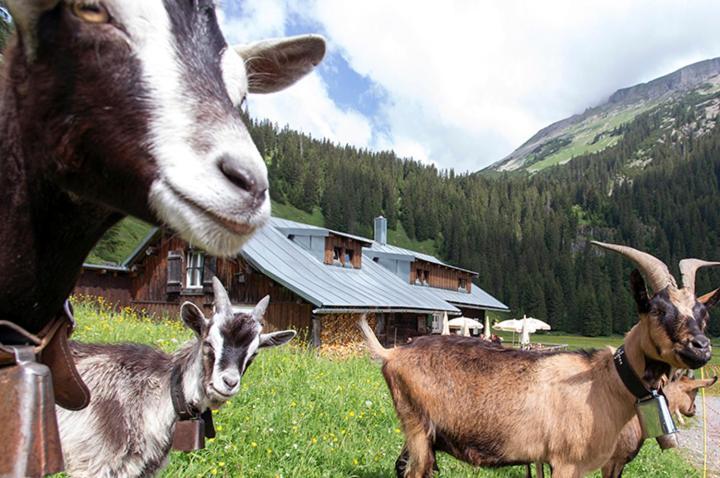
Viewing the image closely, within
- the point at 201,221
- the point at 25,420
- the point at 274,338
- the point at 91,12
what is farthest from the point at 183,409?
the point at 91,12

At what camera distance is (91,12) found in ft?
3.67

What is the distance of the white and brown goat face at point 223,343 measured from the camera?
3695mm

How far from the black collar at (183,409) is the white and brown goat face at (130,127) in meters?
2.67

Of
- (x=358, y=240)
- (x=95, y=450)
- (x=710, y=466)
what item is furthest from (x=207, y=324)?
(x=358, y=240)

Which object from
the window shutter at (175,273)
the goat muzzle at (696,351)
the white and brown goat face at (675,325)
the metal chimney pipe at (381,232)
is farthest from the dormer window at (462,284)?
the goat muzzle at (696,351)

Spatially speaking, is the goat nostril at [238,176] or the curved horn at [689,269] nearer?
the goat nostril at [238,176]

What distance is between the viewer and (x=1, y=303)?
1.21 metres

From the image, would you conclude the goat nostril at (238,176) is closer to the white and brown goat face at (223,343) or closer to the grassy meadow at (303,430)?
the white and brown goat face at (223,343)

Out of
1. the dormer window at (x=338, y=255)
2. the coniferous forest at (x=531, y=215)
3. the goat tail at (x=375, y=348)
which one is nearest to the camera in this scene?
the goat tail at (x=375, y=348)

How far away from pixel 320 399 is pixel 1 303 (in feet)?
20.8

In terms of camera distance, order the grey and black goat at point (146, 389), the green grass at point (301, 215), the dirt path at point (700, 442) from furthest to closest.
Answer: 1. the green grass at point (301, 215)
2. the dirt path at point (700, 442)
3. the grey and black goat at point (146, 389)

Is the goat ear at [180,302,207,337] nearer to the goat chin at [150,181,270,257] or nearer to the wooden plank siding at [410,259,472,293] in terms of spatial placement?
the goat chin at [150,181,270,257]

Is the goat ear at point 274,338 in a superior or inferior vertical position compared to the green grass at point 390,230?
inferior

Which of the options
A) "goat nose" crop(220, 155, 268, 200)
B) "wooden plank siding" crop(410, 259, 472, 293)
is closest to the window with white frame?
"wooden plank siding" crop(410, 259, 472, 293)
